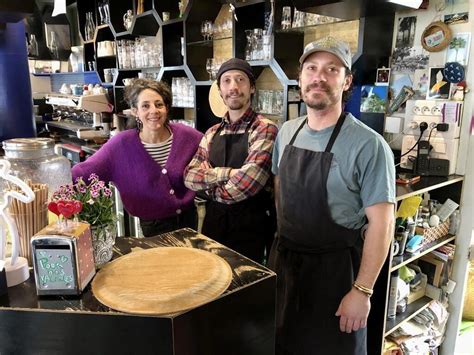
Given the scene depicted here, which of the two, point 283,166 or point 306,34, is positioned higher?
point 306,34

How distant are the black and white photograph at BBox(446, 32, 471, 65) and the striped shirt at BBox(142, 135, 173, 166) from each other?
5.49ft

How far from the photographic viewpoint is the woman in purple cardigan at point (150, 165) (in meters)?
2.00

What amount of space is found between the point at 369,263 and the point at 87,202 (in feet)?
3.55

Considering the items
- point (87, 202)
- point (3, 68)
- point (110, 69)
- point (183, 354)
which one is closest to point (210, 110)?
point (3, 68)

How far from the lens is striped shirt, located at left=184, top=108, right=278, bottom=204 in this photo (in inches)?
73.5

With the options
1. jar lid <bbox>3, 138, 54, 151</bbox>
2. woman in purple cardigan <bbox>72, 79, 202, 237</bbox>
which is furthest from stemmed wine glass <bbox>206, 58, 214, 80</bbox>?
jar lid <bbox>3, 138, 54, 151</bbox>

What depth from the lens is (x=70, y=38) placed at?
20.1 ft

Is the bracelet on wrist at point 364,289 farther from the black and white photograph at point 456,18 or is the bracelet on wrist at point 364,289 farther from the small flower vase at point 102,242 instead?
the black and white photograph at point 456,18

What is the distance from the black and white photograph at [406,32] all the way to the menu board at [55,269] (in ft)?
7.36

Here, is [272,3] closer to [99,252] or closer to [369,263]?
[369,263]

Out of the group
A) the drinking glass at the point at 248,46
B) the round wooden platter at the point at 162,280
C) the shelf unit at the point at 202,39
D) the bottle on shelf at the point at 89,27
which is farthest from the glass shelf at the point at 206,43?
the round wooden platter at the point at 162,280

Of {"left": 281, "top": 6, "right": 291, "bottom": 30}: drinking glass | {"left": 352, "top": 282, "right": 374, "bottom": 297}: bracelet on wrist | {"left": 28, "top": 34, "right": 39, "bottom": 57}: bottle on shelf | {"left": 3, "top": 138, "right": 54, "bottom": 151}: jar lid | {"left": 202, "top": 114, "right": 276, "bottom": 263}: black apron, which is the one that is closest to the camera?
{"left": 3, "top": 138, "right": 54, "bottom": 151}: jar lid

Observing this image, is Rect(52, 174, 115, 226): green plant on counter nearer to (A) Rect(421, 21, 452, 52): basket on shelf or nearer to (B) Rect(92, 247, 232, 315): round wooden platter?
(B) Rect(92, 247, 232, 315): round wooden platter

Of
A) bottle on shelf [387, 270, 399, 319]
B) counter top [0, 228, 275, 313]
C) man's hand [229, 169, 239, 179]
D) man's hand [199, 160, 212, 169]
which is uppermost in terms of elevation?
man's hand [199, 160, 212, 169]
